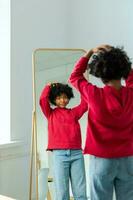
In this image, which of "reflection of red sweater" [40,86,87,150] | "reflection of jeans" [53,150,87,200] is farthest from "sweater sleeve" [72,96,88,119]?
"reflection of jeans" [53,150,87,200]

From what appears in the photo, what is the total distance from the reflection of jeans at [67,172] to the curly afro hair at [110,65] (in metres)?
0.87

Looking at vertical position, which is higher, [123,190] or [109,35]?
[109,35]

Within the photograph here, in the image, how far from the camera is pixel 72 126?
2309 millimetres

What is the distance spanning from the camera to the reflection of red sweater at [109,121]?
149cm

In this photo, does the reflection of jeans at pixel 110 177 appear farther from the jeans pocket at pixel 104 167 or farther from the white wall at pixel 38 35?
the white wall at pixel 38 35

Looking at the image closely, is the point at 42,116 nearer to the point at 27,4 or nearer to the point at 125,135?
the point at 27,4

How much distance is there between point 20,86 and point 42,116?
374 mm

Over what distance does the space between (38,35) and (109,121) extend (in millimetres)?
1610

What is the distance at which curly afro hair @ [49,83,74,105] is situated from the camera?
2.38 meters

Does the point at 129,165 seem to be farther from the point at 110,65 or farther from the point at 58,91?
the point at 58,91

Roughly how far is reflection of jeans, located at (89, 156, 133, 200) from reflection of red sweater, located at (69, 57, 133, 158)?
0.11 ft

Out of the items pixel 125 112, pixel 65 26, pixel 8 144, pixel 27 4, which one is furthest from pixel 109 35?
pixel 125 112

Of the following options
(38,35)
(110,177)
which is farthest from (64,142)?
(38,35)

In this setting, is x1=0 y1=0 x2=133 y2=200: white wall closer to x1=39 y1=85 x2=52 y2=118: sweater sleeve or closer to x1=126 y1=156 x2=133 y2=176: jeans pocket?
x1=39 y1=85 x2=52 y2=118: sweater sleeve
